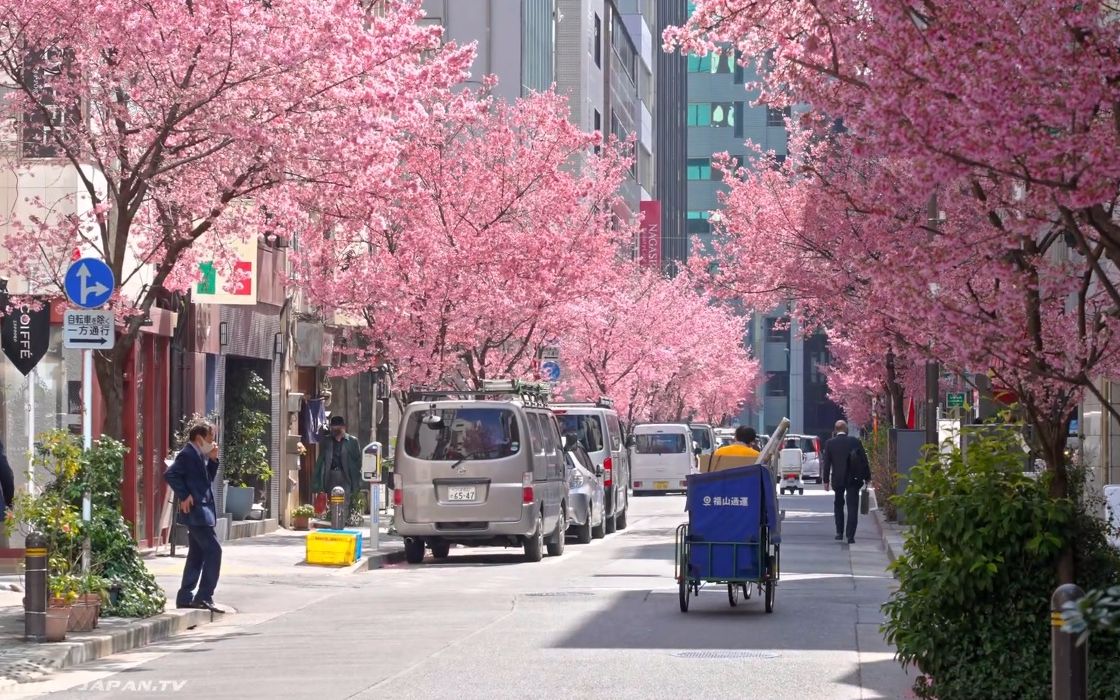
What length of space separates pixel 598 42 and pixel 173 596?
69809 mm

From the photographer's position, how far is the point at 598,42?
290 feet

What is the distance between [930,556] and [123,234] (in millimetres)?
9553

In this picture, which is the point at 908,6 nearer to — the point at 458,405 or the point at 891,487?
the point at 458,405

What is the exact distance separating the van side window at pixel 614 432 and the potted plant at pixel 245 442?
605cm

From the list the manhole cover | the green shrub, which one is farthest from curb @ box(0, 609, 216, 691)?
the green shrub

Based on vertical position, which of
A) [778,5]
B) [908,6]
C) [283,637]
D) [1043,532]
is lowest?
[283,637]

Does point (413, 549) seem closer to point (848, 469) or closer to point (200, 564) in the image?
point (848, 469)

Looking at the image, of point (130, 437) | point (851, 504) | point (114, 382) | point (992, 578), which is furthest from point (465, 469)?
point (992, 578)

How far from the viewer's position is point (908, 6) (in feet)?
34.3

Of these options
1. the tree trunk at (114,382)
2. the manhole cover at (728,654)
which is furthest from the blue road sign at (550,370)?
the manhole cover at (728,654)

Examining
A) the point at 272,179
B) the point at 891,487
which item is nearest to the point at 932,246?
the point at 272,179

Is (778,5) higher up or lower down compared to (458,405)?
higher up

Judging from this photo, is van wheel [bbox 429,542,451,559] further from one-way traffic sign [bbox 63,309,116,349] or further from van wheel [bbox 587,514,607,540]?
one-way traffic sign [bbox 63,309,116,349]

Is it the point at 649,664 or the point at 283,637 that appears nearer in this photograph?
the point at 649,664
